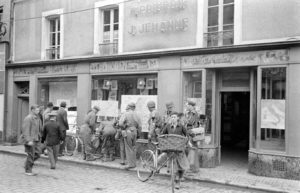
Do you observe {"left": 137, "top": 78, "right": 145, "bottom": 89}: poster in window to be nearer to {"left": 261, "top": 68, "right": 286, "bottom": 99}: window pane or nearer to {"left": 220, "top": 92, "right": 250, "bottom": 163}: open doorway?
{"left": 261, "top": 68, "right": 286, "bottom": 99}: window pane

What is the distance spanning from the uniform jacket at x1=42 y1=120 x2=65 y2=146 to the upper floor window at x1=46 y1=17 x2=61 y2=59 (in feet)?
16.1

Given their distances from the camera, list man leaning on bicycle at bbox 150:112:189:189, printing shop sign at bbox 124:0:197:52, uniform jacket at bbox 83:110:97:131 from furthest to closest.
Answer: uniform jacket at bbox 83:110:97:131
printing shop sign at bbox 124:0:197:52
man leaning on bicycle at bbox 150:112:189:189

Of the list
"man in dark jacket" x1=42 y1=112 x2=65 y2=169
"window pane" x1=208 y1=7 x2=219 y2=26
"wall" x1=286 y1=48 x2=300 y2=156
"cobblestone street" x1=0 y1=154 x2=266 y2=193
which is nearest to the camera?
"cobblestone street" x1=0 y1=154 x2=266 y2=193

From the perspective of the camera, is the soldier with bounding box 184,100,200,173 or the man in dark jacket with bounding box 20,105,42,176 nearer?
the soldier with bounding box 184,100,200,173

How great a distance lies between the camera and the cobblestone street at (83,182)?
7695 millimetres

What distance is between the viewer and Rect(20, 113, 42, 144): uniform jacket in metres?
9.18

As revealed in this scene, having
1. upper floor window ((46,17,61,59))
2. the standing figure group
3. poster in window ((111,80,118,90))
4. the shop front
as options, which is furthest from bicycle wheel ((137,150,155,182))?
upper floor window ((46,17,61,59))

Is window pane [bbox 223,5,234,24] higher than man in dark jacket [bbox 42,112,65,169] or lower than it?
higher

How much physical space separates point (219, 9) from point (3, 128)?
36.3ft

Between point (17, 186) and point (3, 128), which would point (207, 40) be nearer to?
point (17, 186)

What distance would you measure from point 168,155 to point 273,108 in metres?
3.17

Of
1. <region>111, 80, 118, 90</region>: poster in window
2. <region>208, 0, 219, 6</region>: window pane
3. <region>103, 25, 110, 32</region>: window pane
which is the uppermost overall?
<region>208, 0, 219, 6</region>: window pane

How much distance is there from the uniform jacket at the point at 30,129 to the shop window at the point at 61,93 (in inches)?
148

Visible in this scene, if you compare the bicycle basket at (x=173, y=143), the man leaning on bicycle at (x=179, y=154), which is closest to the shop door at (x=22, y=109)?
the man leaning on bicycle at (x=179, y=154)
